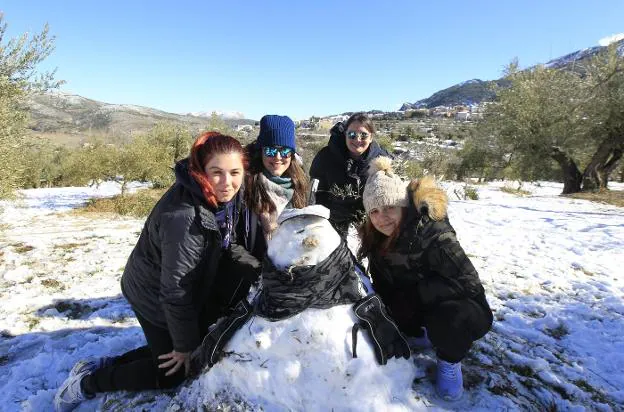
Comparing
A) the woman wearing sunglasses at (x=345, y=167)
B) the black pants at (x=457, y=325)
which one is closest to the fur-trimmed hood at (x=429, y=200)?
the black pants at (x=457, y=325)

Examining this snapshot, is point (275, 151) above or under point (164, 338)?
above

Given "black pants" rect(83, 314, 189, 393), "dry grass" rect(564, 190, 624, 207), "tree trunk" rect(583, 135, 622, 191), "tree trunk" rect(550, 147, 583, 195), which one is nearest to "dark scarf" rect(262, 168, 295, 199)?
"black pants" rect(83, 314, 189, 393)

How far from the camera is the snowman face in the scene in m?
2.03

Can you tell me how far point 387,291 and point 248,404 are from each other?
1.26 metres

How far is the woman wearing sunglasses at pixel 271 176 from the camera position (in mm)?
2963

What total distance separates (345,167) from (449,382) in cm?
231

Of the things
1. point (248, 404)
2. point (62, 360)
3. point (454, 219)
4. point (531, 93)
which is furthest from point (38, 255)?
point (531, 93)

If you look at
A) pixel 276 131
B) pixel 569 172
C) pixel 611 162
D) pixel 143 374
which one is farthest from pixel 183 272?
pixel 611 162

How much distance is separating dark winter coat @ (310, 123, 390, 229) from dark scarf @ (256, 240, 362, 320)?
179 cm

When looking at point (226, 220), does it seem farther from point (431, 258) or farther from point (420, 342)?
point (420, 342)

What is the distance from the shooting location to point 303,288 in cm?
204

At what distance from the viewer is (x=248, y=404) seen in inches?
82.8

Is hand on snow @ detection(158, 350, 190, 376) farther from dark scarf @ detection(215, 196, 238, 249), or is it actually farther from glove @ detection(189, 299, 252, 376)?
dark scarf @ detection(215, 196, 238, 249)

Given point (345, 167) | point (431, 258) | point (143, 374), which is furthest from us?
point (345, 167)
